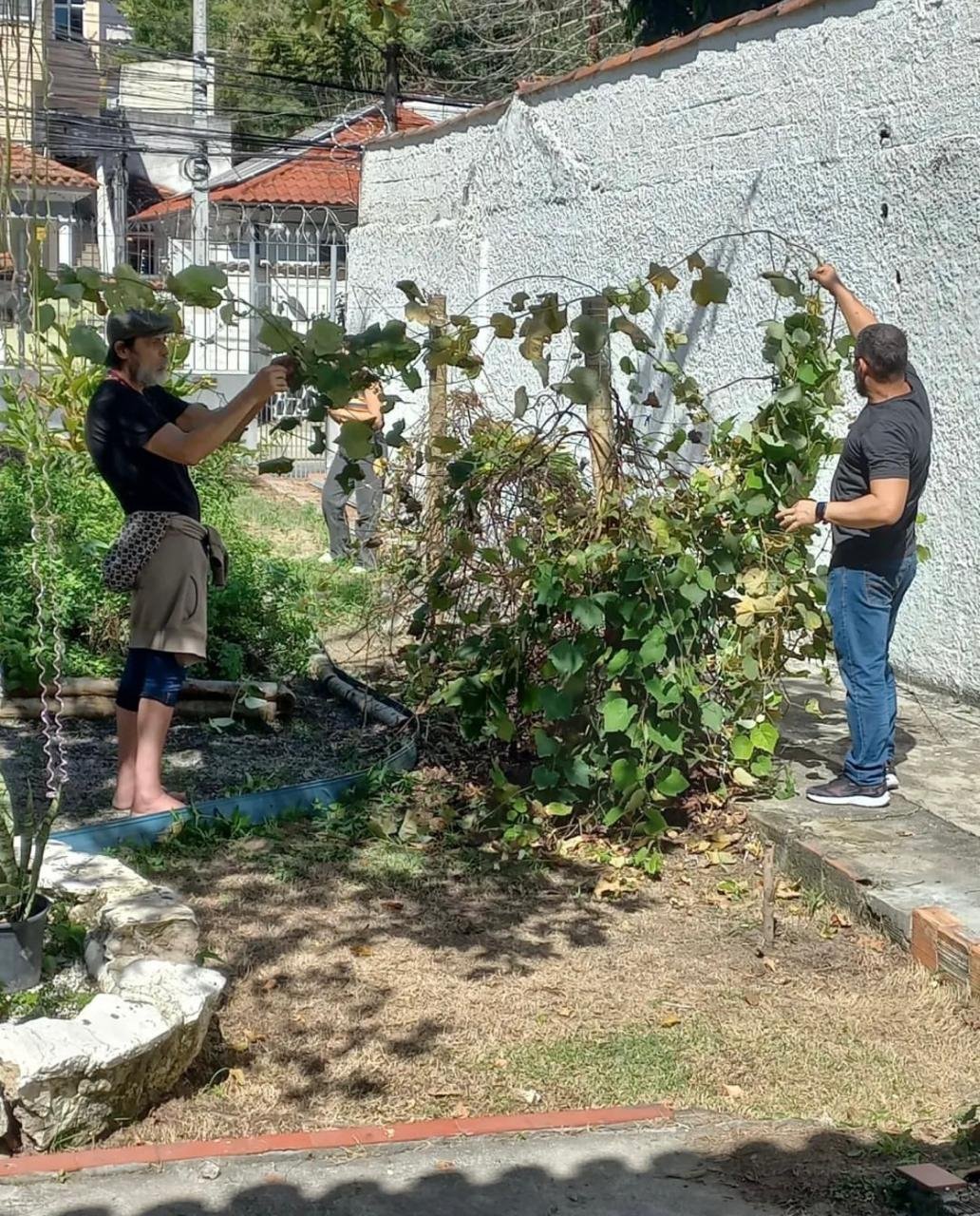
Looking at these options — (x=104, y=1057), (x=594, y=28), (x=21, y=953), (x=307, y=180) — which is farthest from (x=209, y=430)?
(x=307, y=180)

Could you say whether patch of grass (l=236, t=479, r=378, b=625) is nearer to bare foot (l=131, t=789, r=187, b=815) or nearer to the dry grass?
bare foot (l=131, t=789, r=187, b=815)

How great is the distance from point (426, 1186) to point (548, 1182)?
0.26 metres

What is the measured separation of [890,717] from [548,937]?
1570 mm

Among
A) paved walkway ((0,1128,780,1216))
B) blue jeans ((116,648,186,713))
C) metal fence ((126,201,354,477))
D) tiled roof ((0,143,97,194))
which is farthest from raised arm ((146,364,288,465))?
metal fence ((126,201,354,477))

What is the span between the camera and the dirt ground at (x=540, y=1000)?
12.4ft

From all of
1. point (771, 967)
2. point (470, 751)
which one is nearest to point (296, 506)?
point (470, 751)

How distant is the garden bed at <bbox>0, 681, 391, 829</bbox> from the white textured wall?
2826 mm

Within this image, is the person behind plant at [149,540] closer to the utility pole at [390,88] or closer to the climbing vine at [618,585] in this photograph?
the climbing vine at [618,585]

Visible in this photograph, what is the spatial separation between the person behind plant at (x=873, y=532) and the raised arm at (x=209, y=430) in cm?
191

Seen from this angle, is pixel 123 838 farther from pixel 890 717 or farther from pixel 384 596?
pixel 890 717

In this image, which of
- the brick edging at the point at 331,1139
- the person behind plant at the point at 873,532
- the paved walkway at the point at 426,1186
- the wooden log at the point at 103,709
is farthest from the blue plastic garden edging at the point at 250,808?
the paved walkway at the point at 426,1186

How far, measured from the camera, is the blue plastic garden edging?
17.4 feet

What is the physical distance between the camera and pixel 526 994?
4387 mm

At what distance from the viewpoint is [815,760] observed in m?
6.21
